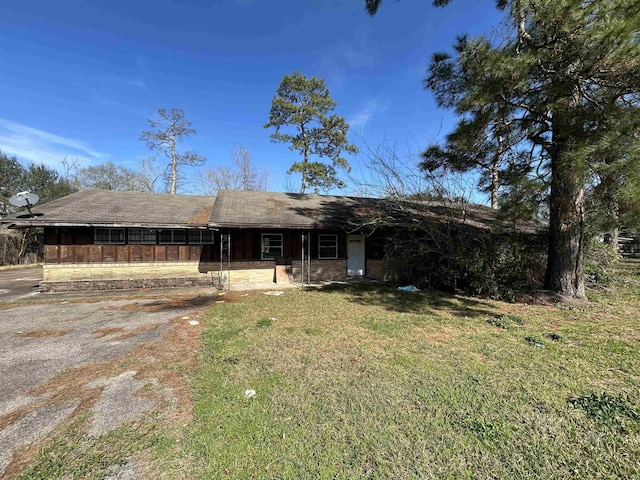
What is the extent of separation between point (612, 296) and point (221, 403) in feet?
37.2

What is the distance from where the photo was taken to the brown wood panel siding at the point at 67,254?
10.2 m

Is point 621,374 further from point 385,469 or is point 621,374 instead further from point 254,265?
point 254,265

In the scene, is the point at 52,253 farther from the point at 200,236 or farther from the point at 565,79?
the point at 565,79

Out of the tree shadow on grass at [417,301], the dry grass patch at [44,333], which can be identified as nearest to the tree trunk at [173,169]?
the tree shadow on grass at [417,301]

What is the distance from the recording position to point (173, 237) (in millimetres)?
11289

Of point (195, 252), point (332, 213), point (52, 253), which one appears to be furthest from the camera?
point (332, 213)

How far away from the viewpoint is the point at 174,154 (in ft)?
75.9

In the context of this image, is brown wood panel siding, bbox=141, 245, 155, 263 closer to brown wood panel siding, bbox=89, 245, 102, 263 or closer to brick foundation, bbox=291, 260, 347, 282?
brown wood panel siding, bbox=89, 245, 102, 263

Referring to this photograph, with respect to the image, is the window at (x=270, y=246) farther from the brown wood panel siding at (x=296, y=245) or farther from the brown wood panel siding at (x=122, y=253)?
the brown wood panel siding at (x=122, y=253)

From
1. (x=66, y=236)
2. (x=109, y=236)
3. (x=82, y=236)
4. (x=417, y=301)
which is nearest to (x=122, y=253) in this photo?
(x=109, y=236)

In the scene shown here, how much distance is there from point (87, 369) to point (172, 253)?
25.7ft

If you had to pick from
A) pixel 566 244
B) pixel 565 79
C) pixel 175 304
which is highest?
pixel 565 79

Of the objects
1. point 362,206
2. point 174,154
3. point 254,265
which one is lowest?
point 254,265

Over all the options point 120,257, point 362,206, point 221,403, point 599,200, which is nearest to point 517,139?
point 599,200
